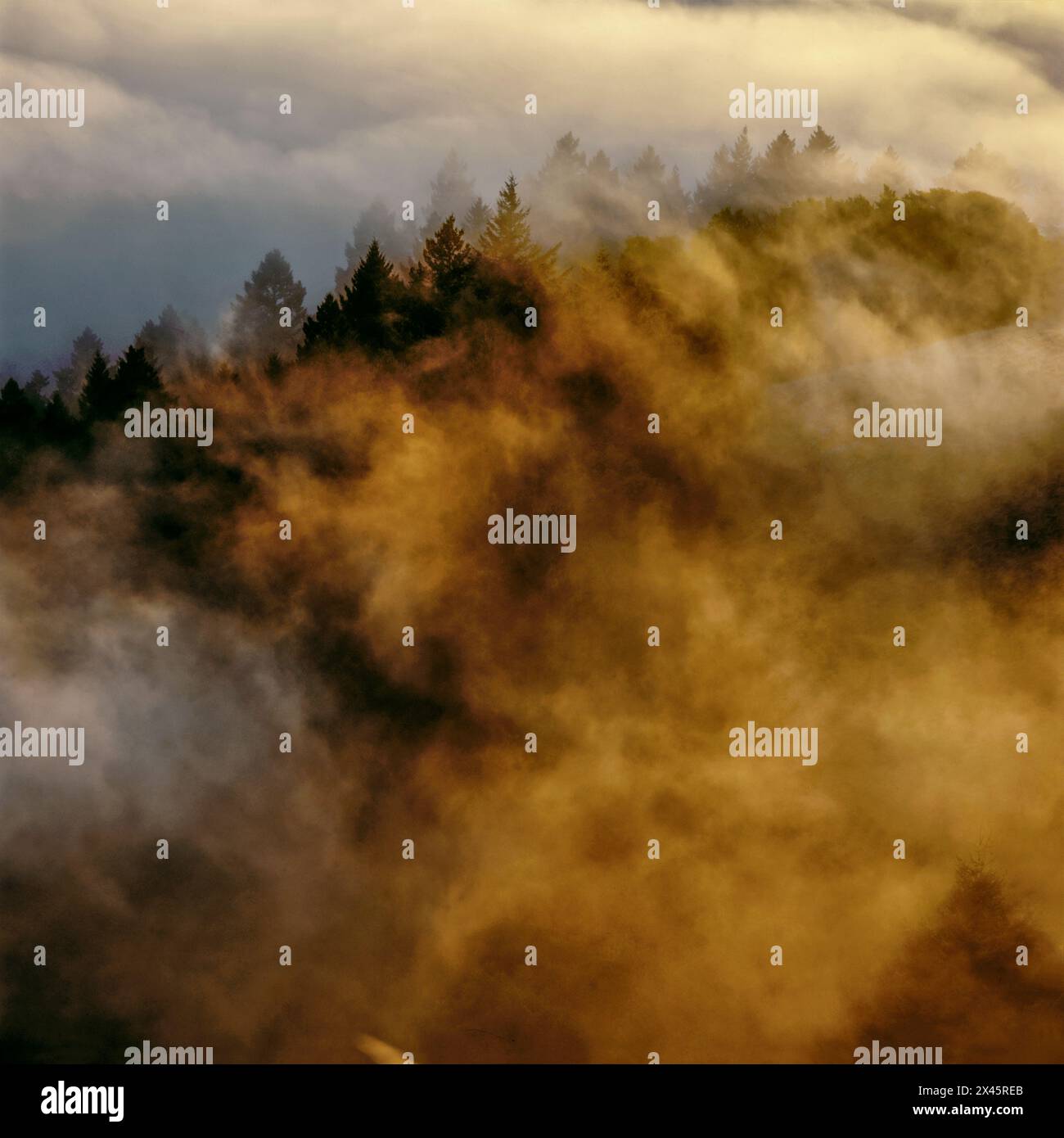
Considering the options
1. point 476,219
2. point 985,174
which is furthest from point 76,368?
point 985,174

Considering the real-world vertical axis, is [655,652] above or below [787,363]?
below

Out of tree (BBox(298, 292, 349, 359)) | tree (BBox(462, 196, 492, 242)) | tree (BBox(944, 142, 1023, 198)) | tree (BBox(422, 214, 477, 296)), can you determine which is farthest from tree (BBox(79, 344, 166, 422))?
tree (BBox(944, 142, 1023, 198))

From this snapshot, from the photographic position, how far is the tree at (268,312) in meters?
16.5

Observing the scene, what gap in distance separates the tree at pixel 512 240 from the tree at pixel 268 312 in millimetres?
3525

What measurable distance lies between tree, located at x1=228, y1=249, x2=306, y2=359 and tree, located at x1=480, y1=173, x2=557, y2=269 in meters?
3.53

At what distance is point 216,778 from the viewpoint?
552 inches

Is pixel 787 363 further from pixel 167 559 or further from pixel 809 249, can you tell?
pixel 167 559

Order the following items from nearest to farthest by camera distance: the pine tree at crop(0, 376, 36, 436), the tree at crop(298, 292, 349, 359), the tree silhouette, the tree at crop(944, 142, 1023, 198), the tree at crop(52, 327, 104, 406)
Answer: the tree silhouette → the tree at crop(944, 142, 1023, 198) → the pine tree at crop(0, 376, 36, 436) → the tree at crop(298, 292, 349, 359) → the tree at crop(52, 327, 104, 406)

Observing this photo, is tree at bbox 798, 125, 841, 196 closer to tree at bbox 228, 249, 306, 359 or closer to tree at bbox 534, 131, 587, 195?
tree at bbox 534, 131, 587, 195

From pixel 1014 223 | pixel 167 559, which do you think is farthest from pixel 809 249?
pixel 167 559

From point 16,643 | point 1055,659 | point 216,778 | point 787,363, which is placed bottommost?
point 216,778

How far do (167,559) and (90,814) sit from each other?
371 cm

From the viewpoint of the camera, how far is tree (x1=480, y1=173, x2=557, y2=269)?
1650 centimetres
